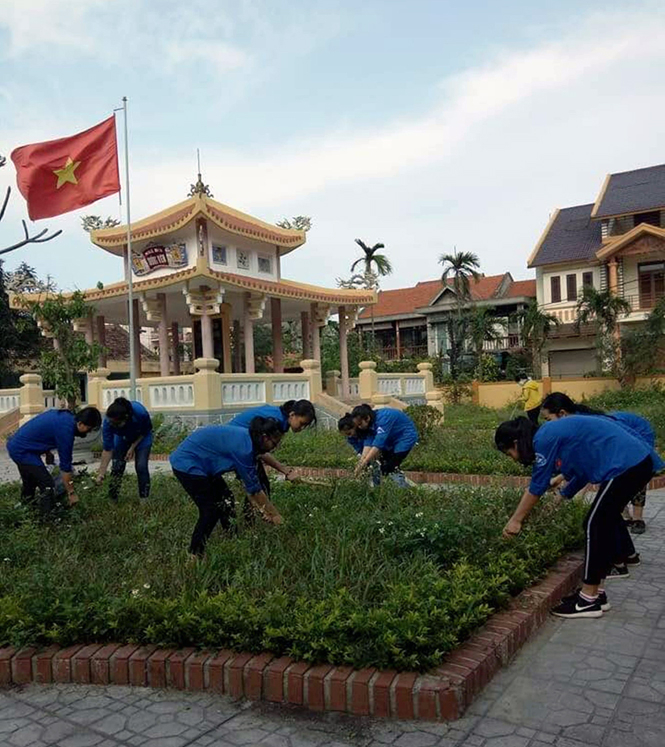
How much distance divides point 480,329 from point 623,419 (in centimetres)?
2115

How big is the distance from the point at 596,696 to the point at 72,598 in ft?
8.48

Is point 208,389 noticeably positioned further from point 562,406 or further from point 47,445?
point 562,406

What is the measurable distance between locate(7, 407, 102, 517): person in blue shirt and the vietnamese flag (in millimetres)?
5522

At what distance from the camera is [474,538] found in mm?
4195

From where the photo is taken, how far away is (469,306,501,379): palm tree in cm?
2588

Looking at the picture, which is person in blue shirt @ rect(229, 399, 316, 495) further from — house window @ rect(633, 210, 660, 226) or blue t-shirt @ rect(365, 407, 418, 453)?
house window @ rect(633, 210, 660, 226)

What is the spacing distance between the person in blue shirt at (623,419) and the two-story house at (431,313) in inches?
898

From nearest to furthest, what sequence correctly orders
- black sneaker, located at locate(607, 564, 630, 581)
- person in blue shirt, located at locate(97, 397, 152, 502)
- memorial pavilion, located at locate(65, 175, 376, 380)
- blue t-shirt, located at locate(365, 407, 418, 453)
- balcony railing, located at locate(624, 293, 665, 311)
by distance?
black sneaker, located at locate(607, 564, 630, 581) → blue t-shirt, located at locate(365, 407, 418, 453) → person in blue shirt, located at locate(97, 397, 152, 502) → memorial pavilion, located at locate(65, 175, 376, 380) → balcony railing, located at locate(624, 293, 665, 311)

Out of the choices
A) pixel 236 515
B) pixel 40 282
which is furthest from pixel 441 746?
pixel 40 282

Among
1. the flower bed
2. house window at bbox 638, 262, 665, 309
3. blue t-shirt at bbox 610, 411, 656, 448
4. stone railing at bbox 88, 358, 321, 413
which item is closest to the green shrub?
stone railing at bbox 88, 358, 321, 413

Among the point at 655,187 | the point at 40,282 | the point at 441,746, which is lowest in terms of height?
the point at 441,746

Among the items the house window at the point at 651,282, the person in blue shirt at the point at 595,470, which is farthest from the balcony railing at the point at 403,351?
the person in blue shirt at the point at 595,470

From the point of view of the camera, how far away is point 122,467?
6.89 metres

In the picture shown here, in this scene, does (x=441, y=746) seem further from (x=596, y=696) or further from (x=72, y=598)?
(x=72, y=598)
